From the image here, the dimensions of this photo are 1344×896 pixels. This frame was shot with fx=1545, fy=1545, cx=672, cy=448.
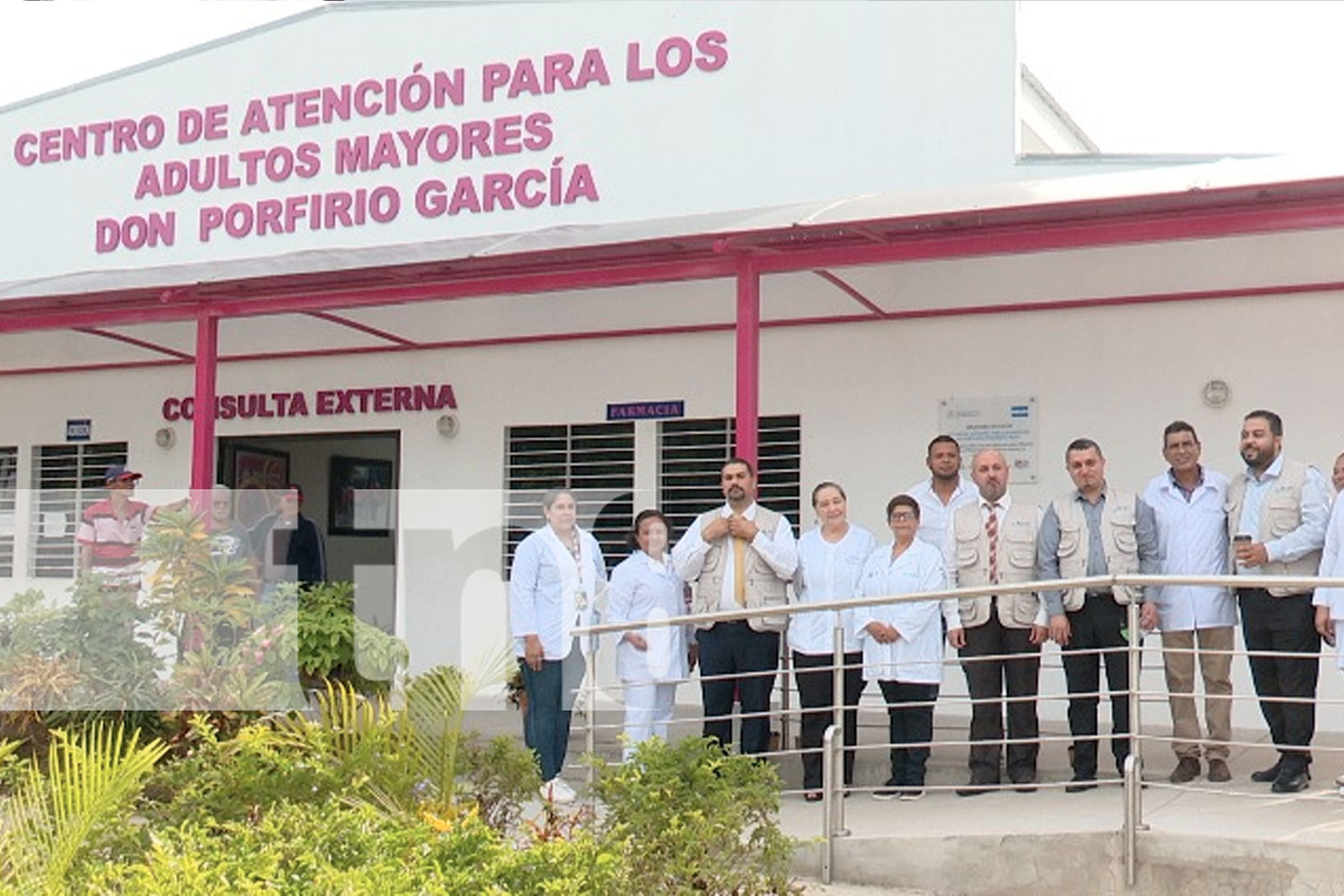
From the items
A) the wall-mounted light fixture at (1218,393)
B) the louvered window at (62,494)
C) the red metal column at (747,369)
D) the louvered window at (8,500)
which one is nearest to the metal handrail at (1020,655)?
the red metal column at (747,369)

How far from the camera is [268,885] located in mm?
3928

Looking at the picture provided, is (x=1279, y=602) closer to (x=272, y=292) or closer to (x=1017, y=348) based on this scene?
(x=1017, y=348)

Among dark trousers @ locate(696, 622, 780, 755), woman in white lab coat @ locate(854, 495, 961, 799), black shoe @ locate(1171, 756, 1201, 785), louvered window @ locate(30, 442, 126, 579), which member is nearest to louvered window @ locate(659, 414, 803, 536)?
dark trousers @ locate(696, 622, 780, 755)

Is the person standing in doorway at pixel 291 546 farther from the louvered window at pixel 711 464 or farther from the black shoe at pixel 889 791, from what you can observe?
the black shoe at pixel 889 791

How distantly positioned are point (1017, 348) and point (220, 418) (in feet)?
22.0

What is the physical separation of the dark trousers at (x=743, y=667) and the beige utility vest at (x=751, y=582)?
6 cm

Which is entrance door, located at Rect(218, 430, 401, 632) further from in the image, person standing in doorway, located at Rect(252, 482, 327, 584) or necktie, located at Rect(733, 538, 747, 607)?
necktie, located at Rect(733, 538, 747, 607)

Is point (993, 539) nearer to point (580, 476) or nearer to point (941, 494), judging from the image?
point (941, 494)

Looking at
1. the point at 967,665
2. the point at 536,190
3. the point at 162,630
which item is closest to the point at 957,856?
the point at 967,665

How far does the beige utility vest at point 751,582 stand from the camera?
24.1 ft

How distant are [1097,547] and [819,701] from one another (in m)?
1.45

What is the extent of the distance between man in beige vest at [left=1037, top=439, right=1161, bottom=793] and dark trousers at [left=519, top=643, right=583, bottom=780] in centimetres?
241

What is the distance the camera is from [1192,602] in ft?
22.3

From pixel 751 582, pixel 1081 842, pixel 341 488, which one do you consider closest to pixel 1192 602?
pixel 1081 842
